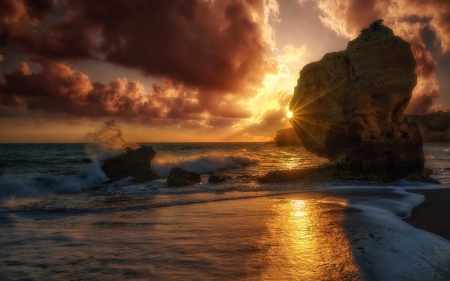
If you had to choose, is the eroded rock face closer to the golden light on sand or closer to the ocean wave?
the golden light on sand

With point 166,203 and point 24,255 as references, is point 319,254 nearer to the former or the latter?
point 24,255

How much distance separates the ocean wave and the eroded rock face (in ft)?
43.9

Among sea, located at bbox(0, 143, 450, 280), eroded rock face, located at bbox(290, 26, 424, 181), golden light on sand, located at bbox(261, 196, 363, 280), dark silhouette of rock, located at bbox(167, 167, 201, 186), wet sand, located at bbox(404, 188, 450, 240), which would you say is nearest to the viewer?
golden light on sand, located at bbox(261, 196, 363, 280)

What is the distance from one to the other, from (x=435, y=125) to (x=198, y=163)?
83855 millimetres

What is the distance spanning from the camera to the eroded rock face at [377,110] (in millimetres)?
13594

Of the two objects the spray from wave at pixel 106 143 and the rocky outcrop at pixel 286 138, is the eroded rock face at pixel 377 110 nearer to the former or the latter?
the spray from wave at pixel 106 143

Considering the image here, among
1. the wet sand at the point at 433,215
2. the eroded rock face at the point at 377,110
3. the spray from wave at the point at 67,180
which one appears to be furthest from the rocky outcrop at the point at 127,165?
the wet sand at the point at 433,215

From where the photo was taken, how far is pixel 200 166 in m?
26.7

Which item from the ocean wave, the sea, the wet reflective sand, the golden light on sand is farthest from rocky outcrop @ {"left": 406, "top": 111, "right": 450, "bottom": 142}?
the wet reflective sand

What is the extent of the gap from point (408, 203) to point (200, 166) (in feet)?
65.1

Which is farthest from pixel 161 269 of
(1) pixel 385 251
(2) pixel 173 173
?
(2) pixel 173 173

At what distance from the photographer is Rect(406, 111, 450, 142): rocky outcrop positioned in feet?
266

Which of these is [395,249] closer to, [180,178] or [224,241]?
[224,241]

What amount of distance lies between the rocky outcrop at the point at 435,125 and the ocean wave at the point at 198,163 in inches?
2826
